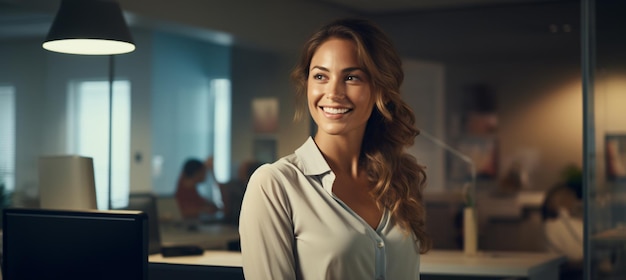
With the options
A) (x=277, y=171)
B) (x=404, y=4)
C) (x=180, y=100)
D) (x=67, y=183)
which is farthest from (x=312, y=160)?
(x=404, y=4)

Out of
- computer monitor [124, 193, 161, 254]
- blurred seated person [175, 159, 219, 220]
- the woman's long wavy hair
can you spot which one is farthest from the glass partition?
the woman's long wavy hair

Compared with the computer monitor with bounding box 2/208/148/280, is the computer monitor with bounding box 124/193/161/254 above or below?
below

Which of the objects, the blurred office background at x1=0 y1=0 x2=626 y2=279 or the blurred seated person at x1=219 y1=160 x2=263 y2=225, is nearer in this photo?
the blurred office background at x1=0 y1=0 x2=626 y2=279

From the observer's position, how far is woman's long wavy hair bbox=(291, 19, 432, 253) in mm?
1928

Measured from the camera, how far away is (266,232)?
5.78 ft

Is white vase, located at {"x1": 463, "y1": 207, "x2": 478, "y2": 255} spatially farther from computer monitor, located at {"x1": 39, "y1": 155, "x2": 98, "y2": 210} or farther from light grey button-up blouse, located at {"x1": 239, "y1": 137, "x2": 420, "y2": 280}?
light grey button-up blouse, located at {"x1": 239, "y1": 137, "x2": 420, "y2": 280}

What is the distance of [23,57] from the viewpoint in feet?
15.9

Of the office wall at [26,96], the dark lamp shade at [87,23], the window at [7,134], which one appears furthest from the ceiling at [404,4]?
the dark lamp shade at [87,23]

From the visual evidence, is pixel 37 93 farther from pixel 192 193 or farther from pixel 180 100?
pixel 192 193

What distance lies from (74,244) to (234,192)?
4944 millimetres

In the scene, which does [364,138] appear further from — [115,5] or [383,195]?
[115,5]

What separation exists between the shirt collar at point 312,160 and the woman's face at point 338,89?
0.05m

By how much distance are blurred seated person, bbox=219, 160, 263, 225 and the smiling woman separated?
449 cm

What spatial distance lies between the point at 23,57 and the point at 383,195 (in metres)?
3.39
